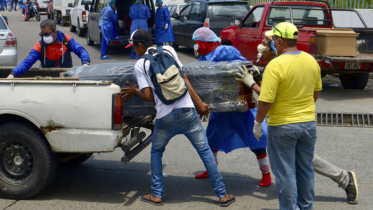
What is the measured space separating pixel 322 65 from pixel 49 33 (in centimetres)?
529

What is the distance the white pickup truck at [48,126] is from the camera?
427 cm

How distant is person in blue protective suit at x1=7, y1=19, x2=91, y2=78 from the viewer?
6.15 meters

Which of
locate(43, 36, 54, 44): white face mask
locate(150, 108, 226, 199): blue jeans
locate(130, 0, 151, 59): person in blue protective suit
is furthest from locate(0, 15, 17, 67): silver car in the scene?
locate(150, 108, 226, 199): blue jeans

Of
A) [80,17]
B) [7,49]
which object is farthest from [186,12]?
[7,49]

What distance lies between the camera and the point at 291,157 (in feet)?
12.6

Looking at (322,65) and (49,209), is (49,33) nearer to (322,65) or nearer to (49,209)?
(49,209)

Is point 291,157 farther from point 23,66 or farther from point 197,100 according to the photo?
point 23,66

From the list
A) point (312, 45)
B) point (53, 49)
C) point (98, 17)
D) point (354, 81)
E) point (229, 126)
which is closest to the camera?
point (229, 126)

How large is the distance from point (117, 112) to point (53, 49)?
245 cm

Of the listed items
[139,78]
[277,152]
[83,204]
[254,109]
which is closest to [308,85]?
[277,152]

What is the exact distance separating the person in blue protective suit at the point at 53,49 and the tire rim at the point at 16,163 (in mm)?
1704

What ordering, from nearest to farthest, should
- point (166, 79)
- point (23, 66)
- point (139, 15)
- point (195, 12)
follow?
1. point (166, 79)
2. point (23, 66)
3. point (139, 15)
4. point (195, 12)

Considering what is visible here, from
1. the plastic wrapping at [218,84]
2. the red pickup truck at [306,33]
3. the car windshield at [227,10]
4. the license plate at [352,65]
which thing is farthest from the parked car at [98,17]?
the plastic wrapping at [218,84]

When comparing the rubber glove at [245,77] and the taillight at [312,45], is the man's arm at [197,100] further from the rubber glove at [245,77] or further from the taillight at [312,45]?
the taillight at [312,45]
